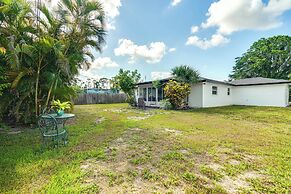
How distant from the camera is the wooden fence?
64.1 ft

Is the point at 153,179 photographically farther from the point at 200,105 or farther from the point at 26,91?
the point at 200,105

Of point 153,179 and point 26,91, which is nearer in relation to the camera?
point 153,179

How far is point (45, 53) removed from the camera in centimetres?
568

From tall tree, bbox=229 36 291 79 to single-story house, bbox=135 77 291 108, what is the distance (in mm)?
12538

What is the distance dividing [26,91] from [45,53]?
5.06 feet

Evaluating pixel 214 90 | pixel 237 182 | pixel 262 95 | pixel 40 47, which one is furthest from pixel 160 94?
pixel 237 182

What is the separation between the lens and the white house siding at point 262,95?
13.8m

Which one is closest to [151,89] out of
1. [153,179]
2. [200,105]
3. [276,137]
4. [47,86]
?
[200,105]

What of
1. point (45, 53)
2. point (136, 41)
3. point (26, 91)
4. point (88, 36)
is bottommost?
point (26, 91)

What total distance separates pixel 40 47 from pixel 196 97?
11370 millimetres

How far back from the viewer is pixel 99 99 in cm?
2112

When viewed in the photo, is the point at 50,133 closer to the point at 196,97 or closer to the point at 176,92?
the point at 176,92

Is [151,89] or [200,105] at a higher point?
[151,89]

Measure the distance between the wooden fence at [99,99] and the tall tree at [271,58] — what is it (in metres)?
21.7
